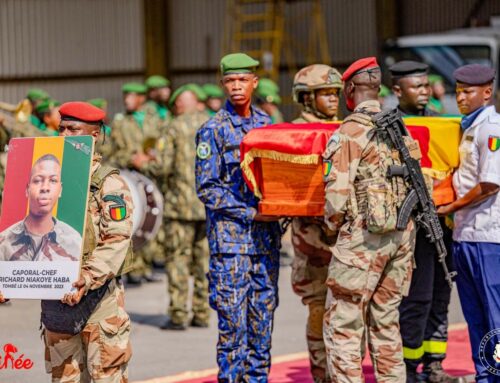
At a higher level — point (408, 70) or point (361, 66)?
point (408, 70)

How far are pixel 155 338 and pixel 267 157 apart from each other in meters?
Result: 3.39

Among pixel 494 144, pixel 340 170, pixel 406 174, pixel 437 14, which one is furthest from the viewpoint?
pixel 437 14

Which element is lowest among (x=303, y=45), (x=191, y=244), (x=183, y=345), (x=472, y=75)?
(x=183, y=345)

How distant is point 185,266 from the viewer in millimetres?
10250

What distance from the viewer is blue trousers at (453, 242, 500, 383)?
22.4 feet

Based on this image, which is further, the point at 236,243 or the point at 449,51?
the point at 449,51

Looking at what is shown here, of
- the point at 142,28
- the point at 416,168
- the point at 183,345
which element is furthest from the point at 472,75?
the point at 142,28

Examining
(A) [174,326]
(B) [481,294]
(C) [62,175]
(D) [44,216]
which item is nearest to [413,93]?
(B) [481,294]

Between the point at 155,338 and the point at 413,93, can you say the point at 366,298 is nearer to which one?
the point at 413,93

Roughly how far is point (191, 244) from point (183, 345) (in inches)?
45.6

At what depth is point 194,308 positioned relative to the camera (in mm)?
10180

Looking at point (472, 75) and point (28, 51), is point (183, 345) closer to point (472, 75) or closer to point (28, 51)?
point (472, 75)

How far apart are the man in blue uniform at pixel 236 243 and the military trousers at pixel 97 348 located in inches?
49.5

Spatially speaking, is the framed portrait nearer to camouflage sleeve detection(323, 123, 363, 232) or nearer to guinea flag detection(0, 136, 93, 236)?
guinea flag detection(0, 136, 93, 236)
